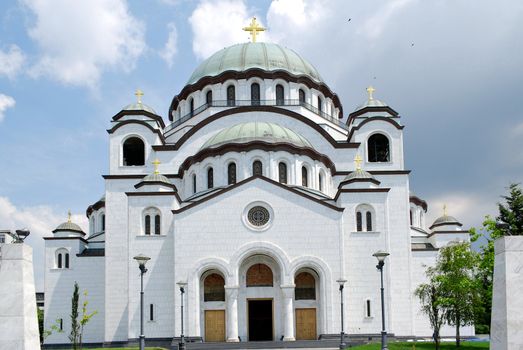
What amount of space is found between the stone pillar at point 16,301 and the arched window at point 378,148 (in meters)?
32.0

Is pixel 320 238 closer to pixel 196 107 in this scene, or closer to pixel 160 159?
pixel 160 159

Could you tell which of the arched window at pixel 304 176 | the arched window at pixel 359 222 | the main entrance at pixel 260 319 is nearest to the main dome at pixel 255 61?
the arched window at pixel 304 176

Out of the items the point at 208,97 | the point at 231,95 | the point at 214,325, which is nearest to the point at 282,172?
the point at 214,325

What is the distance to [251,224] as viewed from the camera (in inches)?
1593

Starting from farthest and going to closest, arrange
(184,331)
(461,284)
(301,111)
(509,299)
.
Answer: (301,111)
(184,331)
(461,284)
(509,299)

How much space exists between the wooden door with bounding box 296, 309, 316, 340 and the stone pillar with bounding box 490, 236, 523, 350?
2194 centimetres

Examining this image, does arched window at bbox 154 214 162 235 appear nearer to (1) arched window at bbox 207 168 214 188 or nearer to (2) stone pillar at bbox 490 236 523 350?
(1) arched window at bbox 207 168 214 188

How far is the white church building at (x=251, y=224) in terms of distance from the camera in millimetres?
40156

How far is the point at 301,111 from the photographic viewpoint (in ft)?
168

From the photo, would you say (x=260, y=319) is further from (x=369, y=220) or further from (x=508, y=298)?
(x=508, y=298)

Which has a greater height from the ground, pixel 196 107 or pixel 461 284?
pixel 196 107

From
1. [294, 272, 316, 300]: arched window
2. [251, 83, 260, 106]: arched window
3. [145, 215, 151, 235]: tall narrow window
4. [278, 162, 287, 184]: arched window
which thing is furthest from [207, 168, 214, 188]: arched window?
[251, 83, 260, 106]: arched window

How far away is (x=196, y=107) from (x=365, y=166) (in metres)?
12.9

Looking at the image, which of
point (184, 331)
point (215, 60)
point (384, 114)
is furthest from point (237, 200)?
point (215, 60)
